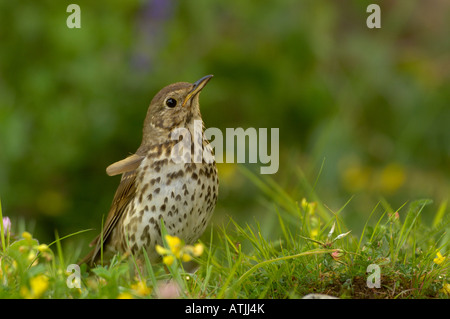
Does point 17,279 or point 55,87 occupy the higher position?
point 55,87

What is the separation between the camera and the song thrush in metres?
3.33

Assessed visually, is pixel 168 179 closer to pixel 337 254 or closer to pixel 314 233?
pixel 314 233

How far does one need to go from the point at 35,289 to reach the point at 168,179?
41.0 inches

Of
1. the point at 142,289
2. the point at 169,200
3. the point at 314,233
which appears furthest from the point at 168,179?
the point at 142,289

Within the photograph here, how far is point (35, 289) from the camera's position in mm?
2443

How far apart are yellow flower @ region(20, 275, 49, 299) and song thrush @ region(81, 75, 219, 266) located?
722 millimetres

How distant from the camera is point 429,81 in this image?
19.9ft

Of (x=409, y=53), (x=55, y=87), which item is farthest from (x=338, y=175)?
(x=55, y=87)

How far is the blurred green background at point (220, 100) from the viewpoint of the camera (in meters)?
5.24

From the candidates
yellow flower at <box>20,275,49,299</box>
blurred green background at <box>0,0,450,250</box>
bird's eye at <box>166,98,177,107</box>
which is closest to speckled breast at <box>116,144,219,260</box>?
bird's eye at <box>166,98,177,107</box>

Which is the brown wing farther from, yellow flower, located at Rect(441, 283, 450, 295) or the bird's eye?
yellow flower, located at Rect(441, 283, 450, 295)
